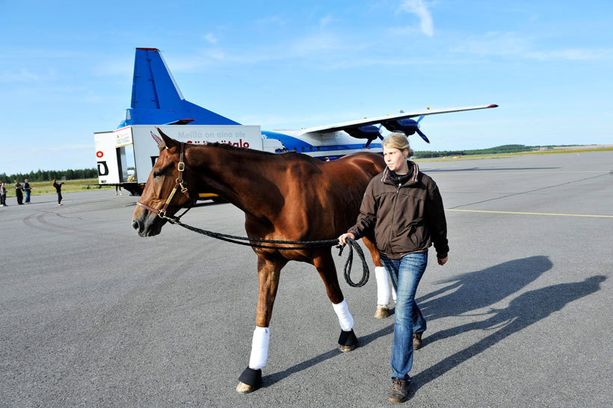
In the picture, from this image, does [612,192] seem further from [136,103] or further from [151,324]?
[136,103]

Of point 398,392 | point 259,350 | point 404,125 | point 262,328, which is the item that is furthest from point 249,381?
point 404,125

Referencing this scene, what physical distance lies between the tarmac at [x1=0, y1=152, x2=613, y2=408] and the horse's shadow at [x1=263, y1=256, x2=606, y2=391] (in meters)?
0.02

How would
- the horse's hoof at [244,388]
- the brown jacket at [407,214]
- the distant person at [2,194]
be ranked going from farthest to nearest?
Answer: 1. the distant person at [2,194]
2. the horse's hoof at [244,388]
3. the brown jacket at [407,214]

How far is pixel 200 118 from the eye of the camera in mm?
23031

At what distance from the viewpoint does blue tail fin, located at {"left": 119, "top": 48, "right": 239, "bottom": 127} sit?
67.1ft

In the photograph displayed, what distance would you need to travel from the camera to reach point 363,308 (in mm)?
5117

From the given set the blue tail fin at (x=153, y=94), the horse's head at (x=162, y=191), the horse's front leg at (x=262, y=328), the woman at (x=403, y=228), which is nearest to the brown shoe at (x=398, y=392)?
the woman at (x=403, y=228)

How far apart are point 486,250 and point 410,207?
5.33 meters

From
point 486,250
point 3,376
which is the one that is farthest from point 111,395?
point 486,250

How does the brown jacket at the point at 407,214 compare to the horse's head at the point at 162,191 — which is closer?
the brown jacket at the point at 407,214

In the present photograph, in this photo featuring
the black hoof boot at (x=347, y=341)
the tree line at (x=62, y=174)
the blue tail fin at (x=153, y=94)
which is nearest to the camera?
the black hoof boot at (x=347, y=341)

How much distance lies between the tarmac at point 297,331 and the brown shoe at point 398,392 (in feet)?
0.23

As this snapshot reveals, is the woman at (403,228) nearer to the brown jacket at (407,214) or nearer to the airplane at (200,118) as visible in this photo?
the brown jacket at (407,214)

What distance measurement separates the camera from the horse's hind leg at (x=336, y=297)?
12.1ft
